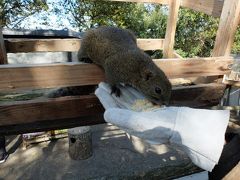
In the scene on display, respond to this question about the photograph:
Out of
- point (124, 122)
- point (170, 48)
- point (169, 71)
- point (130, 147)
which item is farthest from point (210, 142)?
point (130, 147)

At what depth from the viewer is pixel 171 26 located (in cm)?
335

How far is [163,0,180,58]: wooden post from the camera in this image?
3270mm

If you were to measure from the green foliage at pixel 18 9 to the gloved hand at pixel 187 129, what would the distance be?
818cm

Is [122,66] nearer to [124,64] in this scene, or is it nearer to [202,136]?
[124,64]

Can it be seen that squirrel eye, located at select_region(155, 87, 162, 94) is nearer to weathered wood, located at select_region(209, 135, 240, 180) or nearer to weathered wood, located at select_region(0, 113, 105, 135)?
weathered wood, located at select_region(0, 113, 105, 135)

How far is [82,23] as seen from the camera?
9039 millimetres

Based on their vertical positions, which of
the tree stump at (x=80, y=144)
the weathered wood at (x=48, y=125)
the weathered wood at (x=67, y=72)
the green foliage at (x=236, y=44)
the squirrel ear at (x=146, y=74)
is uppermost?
the weathered wood at (x=67, y=72)

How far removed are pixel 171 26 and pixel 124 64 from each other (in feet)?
4.58

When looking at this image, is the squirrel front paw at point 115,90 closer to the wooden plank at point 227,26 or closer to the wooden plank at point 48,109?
the wooden plank at point 48,109

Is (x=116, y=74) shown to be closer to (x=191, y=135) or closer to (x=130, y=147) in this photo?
(x=191, y=135)

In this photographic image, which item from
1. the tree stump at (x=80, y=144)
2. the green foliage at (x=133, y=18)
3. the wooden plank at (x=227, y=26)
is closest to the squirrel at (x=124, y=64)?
the wooden plank at (x=227, y=26)

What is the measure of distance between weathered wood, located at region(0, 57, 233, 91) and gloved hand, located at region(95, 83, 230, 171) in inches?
19.3

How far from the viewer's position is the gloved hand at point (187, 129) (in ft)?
3.92

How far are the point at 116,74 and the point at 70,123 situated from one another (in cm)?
48
